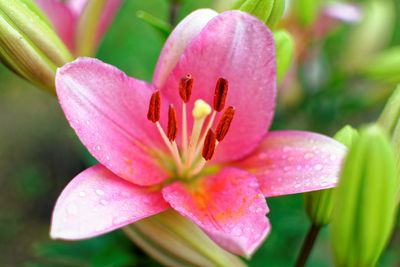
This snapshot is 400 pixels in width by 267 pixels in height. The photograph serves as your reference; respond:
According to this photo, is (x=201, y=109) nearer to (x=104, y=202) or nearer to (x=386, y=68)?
(x=104, y=202)

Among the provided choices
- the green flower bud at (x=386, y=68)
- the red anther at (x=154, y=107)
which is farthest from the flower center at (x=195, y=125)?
the green flower bud at (x=386, y=68)

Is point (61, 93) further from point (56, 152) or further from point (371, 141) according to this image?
point (56, 152)

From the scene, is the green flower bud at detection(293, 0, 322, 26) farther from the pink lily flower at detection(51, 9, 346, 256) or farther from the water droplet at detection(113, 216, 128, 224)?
the water droplet at detection(113, 216, 128, 224)

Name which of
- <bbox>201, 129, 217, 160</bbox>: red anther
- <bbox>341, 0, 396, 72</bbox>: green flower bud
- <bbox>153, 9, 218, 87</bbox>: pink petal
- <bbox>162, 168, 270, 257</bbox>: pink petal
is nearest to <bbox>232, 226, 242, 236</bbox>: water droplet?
<bbox>162, 168, 270, 257</bbox>: pink petal

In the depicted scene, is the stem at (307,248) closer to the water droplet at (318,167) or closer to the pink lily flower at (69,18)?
the water droplet at (318,167)

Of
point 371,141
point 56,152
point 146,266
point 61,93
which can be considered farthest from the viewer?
point 56,152

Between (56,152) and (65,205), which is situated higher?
(65,205)

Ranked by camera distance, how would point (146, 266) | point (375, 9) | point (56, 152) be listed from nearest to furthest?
point (146, 266), point (375, 9), point (56, 152)

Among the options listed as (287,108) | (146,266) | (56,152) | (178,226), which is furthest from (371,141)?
(56,152)
